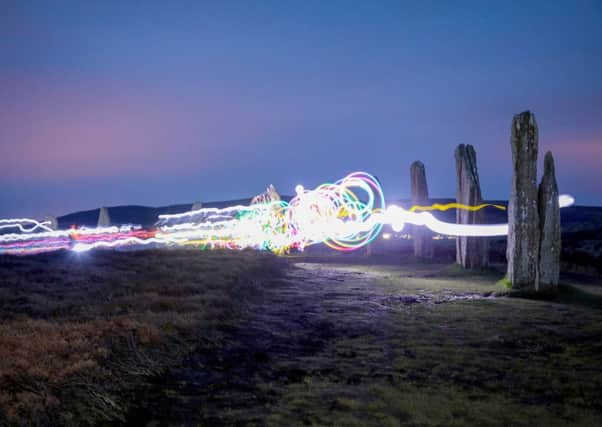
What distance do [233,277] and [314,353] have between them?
253 inches

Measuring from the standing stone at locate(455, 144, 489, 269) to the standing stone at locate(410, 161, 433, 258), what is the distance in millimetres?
4878

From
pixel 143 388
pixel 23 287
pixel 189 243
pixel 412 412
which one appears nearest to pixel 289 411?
pixel 412 412

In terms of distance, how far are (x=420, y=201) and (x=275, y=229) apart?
8.28 metres

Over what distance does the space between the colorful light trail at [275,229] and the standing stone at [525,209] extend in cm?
615

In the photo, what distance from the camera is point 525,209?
11.2 m

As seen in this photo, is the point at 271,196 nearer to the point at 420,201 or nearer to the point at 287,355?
the point at 420,201

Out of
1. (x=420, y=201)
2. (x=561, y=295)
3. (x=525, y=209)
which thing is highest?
(x=420, y=201)

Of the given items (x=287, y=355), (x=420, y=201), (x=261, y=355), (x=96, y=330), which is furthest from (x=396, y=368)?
(x=420, y=201)

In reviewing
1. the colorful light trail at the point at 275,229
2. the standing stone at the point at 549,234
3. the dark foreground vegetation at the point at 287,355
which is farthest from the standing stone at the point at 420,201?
the dark foreground vegetation at the point at 287,355

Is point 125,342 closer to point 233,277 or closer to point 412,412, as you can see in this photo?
point 412,412

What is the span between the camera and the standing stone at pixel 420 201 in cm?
2142

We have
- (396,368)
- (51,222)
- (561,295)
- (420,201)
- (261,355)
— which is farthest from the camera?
(51,222)

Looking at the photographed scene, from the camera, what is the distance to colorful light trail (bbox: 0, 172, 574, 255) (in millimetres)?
20494

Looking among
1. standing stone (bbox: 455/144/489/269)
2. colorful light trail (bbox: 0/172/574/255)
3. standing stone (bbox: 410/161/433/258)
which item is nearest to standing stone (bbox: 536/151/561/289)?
standing stone (bbox: 455/144/489/269)
